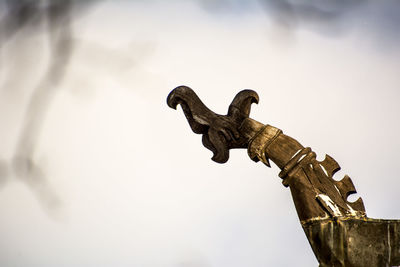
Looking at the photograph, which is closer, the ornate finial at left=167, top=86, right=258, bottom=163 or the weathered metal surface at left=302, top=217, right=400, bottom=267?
the weathered metal surface at left=302, top=217, right=400, bottom=267

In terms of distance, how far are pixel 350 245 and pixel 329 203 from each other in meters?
0.29

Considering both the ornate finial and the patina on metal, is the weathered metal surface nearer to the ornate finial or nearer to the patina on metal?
the patina on metal

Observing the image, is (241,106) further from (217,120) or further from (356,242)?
(356,242)

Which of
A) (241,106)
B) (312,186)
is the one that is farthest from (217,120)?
(312,186)

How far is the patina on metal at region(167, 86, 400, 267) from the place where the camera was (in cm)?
292

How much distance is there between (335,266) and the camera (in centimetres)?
292

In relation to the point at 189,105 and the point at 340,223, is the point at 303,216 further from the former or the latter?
the point at 189,105

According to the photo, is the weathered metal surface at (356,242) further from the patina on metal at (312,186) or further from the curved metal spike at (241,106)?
the curved metal spike at (241,106)

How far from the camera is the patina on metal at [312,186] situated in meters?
2.92

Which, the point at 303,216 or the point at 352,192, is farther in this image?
the point at 352,192

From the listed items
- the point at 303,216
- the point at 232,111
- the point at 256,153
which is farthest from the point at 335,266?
the point at 232,111

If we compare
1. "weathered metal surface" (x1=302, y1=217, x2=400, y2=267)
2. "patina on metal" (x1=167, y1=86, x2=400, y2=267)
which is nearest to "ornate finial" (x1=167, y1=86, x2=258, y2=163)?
"patina on metal" (x1=167, y1=86, x2=400, y2=267)

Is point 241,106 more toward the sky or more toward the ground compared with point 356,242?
more toward the sky

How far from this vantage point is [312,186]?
3.22m
